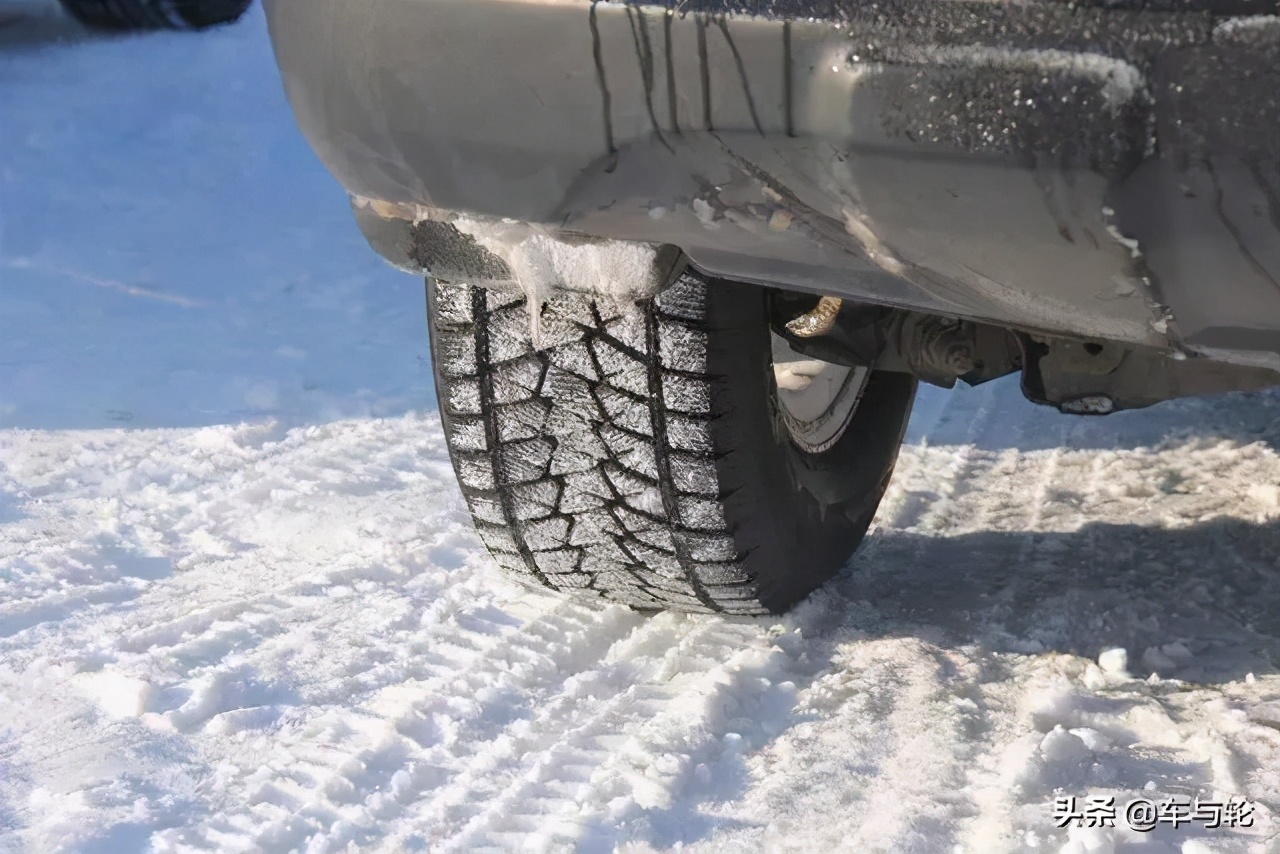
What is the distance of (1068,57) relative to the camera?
2.86 ft

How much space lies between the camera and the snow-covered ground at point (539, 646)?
153 cm

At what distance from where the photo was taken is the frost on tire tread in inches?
60.9

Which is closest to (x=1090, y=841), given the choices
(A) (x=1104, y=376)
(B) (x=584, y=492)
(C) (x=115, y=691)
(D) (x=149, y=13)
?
(A) (x=1104, y=376)

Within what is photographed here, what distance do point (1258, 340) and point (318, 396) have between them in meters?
2.54

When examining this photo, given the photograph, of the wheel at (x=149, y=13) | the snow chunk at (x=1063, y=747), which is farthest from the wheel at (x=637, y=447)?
the wheel at (x=149, y=13)

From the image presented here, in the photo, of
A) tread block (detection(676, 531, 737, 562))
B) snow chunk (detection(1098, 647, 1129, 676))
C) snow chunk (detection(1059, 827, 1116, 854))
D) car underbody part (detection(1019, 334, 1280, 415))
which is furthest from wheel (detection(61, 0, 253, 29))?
snow chunk (detection(1059, 827, 1116, 854))

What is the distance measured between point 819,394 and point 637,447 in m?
0.64

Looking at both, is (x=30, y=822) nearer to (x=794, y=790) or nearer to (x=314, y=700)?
(x=314, y=700)

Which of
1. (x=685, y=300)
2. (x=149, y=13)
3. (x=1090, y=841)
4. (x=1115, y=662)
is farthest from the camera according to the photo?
(x=149, y=13)

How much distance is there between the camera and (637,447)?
1.63m

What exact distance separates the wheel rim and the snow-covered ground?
0.30m

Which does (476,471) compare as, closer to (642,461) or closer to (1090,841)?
(642,461)

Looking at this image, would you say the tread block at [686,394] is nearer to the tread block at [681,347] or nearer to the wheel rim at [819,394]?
the tread block at [681,347]

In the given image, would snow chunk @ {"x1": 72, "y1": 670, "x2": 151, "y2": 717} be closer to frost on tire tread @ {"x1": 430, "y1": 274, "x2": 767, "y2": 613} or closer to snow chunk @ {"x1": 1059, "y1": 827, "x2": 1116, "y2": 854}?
frost on tire tread @ {"x1": 430, "y1": 274, "x2": 767, "y2": 613}
